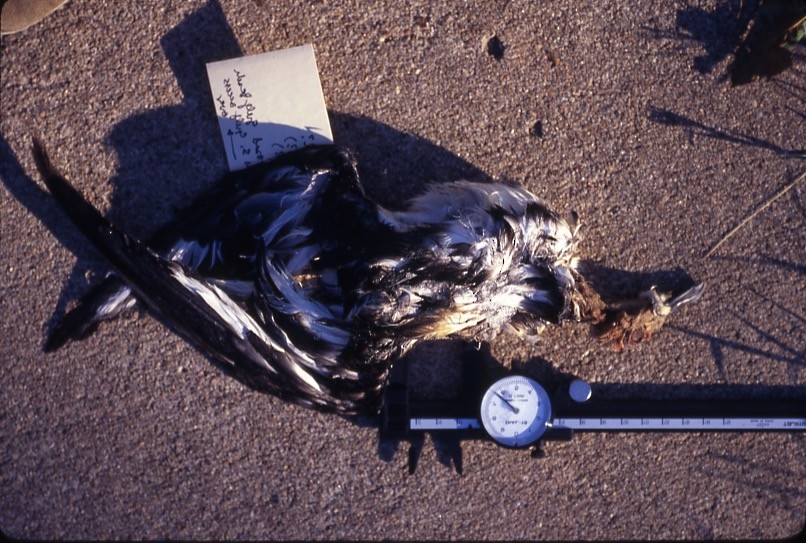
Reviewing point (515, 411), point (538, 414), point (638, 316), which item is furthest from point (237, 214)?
point (638, 316)

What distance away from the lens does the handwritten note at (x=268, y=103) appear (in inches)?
96.8

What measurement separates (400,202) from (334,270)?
1.87 feet

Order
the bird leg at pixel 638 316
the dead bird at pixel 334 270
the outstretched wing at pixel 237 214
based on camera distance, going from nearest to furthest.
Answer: the dead bird at pixel 334 270, the outstretched wing at pixel 237 214, the bird leg at pixel 638 316

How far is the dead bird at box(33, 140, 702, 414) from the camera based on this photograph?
205 centimetres

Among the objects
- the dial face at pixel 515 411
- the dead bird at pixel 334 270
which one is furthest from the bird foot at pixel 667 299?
the dial face at pixel 515 411

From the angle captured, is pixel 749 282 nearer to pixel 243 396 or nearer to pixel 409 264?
pixel 409 264

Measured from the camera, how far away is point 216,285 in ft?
7.27

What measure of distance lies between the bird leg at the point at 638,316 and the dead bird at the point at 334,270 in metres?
0.10

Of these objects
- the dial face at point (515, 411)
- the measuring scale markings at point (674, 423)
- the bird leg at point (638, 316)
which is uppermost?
the bird leg at point (638, 316)

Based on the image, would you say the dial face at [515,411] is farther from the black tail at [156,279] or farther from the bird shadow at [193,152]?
the black tail at [156,279]

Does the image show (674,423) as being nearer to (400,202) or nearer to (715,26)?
(400,202)

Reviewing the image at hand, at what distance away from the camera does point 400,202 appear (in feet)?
8.28

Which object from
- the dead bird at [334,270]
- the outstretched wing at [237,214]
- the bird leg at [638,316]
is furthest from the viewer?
the bird leg at [638,316]

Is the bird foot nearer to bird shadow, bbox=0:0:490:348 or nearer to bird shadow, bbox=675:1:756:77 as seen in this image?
bird shadow, bbox=0:0:490:348
